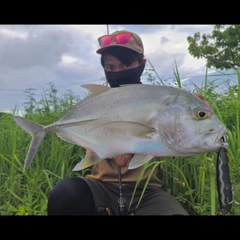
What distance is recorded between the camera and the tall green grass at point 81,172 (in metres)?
2.15

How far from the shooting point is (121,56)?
2193mm

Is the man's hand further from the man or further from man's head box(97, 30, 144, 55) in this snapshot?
man's head box(97, 30, 144, 55)

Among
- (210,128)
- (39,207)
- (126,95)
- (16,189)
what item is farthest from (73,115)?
(16,189)

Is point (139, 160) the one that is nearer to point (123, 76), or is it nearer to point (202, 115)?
point (202, 115)

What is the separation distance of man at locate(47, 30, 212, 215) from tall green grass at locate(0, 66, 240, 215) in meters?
0.19

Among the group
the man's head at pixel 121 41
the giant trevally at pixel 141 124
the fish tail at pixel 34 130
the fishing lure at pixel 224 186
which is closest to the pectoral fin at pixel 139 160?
the giant trevally at pixel 141 124

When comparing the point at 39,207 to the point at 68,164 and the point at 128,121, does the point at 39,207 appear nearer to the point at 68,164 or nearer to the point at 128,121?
the point at 68,164

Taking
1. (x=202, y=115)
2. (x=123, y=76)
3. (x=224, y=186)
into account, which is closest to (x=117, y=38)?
(x=123, y=76)

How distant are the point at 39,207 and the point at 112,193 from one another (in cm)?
65

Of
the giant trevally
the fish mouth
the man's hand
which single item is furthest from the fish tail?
the fish mouth

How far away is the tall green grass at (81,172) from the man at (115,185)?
19 centimetres

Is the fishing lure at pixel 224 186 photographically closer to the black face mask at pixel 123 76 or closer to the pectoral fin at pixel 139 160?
the pectoral fin at pixel 139 160

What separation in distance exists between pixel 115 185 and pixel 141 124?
716mm

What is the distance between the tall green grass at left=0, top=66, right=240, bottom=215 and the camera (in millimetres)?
2146
